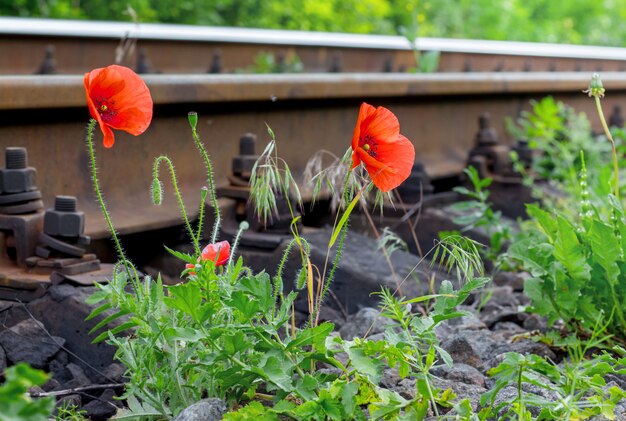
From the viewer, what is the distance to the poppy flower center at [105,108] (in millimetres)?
2371

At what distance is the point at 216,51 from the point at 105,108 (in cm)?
423

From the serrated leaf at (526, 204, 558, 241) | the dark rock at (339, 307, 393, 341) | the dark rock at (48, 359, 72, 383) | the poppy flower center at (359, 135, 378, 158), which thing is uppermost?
the poppy flower center at (359, 135, 378, 158)

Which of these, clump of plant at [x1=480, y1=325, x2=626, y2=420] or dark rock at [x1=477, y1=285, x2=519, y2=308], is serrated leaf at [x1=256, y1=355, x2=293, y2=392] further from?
dark rock at [x1=477, y1=285, x2=519, y2=308]

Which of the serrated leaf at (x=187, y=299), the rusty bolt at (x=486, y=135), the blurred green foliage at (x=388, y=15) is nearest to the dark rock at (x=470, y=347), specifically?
the serrated leaf at (x=187, y=299)

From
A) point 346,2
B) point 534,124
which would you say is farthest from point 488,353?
point 346,2

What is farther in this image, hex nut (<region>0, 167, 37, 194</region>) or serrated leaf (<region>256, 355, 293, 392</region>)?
hex nut (<region>0, 167, 37, 194</region>)

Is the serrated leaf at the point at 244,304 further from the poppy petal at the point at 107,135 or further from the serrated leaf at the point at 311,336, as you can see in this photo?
the poppy petal at the point at 107,135

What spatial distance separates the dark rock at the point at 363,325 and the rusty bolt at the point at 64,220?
0.84 meters

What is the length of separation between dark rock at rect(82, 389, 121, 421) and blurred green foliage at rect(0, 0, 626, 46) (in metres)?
8.95

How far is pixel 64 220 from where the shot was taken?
315cm

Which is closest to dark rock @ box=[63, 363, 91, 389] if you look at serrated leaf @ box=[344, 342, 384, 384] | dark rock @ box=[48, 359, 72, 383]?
dark rock @ box=[48, 359, 72, 383]

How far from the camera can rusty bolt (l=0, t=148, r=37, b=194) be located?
3234mm

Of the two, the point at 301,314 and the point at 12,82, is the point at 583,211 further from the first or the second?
the point at 12,82

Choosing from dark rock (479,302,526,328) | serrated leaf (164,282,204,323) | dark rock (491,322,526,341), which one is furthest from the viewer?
dark rock (479,302,526,328)
